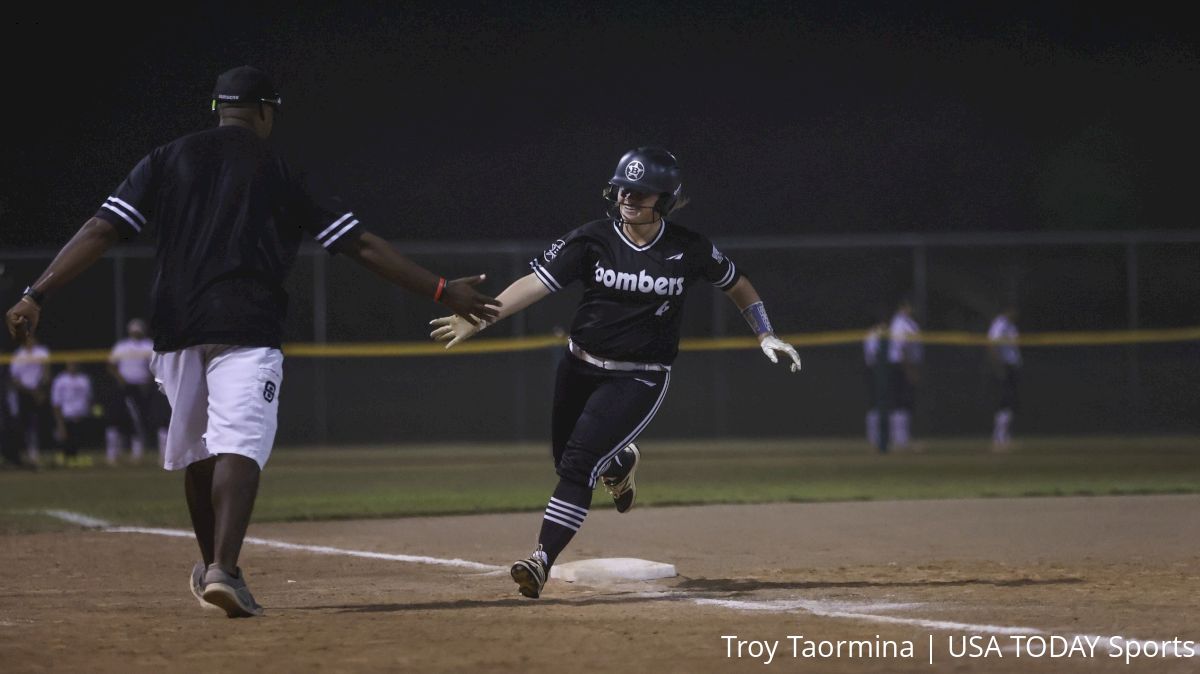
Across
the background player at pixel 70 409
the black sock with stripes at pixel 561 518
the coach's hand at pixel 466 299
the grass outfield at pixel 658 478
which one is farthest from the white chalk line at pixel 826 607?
the background player at pixel 70 409

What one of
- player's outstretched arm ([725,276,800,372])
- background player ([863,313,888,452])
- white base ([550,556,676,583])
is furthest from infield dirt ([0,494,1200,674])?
background player ([863,313,888,452])

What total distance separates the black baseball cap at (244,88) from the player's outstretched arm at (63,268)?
77 centimetres

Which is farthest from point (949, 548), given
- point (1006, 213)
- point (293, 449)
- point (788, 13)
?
point (788, 13)

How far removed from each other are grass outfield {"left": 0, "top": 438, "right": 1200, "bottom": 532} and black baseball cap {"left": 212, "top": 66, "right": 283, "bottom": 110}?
18.4 feet

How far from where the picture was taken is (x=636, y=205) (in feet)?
24.1

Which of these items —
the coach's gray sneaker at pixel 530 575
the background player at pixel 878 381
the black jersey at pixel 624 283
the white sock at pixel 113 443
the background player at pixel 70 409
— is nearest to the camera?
the coach's gray sneaker at pixel 530 575

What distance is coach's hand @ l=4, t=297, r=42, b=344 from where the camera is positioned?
20.0ft

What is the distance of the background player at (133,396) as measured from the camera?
20984 mm

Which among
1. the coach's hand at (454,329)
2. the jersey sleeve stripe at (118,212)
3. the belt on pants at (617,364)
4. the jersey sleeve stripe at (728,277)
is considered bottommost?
the belt on pants at (617,364)

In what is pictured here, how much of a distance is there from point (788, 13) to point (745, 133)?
11.1 feet

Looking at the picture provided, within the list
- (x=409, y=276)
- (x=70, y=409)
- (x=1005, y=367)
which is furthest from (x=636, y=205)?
(x=1005, y=367)

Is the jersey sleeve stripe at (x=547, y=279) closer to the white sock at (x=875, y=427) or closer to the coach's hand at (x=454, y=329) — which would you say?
the coach's hand at (x=454, y=329)

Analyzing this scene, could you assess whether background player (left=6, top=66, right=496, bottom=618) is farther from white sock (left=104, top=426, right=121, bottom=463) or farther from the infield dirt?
white sock (left=104, top=426, right=121, bottom=463)

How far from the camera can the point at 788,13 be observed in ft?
111
